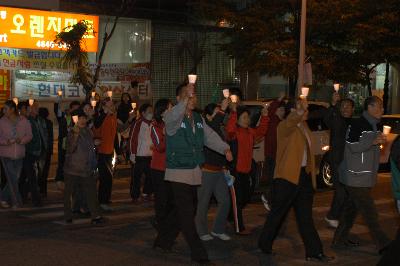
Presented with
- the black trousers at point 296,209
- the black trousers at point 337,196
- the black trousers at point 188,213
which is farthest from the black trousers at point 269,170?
the black trousers at point 188,213

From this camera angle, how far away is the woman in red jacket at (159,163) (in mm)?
9294

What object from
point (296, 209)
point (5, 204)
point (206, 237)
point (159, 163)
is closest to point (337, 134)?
point (296, 209)

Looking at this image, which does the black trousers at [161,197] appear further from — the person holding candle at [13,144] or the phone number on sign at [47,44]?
the phone number on sign at [47,44]

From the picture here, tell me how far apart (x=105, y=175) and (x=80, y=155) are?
1.66m

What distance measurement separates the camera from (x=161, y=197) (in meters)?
9.38

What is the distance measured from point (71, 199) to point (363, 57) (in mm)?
14315

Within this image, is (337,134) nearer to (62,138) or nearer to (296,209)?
(296,209)

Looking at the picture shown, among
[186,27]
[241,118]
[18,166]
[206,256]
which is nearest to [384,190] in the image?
[241,118]

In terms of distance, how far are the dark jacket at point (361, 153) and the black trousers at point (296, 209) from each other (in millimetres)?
755

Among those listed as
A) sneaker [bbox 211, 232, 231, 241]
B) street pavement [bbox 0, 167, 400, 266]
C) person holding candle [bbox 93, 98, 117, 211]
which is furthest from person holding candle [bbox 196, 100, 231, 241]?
person holding candle [bbox 93, 98, 117, 211]

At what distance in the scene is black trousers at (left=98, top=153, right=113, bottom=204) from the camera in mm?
12648

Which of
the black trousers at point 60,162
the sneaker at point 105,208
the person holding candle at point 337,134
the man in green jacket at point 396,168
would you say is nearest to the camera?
the man in green jacket at point 396,168

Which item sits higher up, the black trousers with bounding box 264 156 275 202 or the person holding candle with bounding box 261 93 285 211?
the person holding candle with bounding box 261 93 285 211

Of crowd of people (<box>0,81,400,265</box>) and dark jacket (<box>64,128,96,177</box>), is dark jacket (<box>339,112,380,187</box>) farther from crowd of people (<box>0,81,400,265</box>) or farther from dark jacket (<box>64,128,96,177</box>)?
dark jacket (<box>64,128,96,177</box>)
